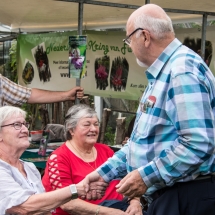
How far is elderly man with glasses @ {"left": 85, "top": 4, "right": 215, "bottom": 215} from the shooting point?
1.93 m

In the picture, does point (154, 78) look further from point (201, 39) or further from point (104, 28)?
point (104, 28)

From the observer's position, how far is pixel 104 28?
6961mm

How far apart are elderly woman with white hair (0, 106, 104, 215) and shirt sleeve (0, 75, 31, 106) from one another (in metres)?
1.40

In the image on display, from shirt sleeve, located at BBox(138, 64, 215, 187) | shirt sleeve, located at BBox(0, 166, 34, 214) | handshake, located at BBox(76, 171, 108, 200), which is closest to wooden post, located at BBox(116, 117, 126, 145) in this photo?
shirt sleeve, located at BBox(0, 166, 34, 214)

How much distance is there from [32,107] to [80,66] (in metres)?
5.16

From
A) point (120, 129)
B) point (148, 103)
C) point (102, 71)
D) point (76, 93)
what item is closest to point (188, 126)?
point (148, 103)

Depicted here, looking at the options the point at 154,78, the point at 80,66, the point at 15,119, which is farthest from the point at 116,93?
the point at 154,78

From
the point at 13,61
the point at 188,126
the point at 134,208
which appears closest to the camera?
the point at 188,126

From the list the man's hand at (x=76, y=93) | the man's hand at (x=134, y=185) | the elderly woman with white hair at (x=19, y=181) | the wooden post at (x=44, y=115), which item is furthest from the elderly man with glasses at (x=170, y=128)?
the wooden post at (x=44, y=115)

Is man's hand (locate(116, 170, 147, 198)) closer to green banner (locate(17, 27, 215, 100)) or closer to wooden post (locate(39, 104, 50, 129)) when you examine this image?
green banner (locate(17, 27, 215, 100))

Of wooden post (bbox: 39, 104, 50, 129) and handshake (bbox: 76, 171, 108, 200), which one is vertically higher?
wooden post (bbox: 39, 104, 50, 129)

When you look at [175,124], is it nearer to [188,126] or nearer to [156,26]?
[188,126]

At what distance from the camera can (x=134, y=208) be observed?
10.7 ft

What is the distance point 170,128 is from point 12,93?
264 centimetres
